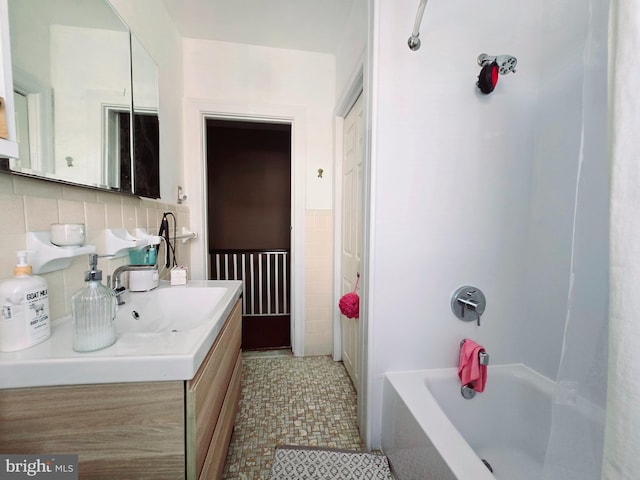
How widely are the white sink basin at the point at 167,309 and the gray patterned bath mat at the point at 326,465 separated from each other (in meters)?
0.74

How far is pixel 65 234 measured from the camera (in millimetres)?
694

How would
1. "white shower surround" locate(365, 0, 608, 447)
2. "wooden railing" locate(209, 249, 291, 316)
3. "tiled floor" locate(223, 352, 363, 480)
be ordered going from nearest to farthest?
1. "white shower surround" locate(365, 0, 608, 447)
2. "tiled floor" locate(223, 352, 363, 480)
3. "wooden railing" locate(209, 249, 291, 316)

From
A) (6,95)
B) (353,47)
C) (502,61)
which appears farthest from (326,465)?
(353,47)

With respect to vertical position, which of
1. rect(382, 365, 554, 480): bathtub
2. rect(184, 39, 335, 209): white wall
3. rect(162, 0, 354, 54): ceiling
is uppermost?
rect(162, 0, 354, 54): ceiling

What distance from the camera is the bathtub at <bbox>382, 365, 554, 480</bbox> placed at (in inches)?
35.7

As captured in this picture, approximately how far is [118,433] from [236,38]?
2307 millimetres

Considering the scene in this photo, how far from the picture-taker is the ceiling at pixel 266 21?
149 cm

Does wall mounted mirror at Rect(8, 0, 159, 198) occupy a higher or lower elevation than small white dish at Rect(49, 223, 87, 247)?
higher

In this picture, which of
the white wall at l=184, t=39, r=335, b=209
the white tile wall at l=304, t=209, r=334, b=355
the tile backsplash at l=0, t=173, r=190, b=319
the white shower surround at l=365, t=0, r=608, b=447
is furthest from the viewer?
the white tile wall at l=304, t=209, r=334, b=355

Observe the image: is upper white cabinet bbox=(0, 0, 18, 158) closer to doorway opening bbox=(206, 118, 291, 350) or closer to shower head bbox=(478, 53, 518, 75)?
shower head bbox=(478, 53, 518, 75)

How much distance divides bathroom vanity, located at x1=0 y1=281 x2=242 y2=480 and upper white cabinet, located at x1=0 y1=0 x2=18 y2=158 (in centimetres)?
46

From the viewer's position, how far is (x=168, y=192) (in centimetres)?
152

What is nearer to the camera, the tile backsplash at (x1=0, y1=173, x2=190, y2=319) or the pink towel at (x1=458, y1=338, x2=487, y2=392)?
the tile backsplash at (x1=0, y1=173, x2=190, y2=319)

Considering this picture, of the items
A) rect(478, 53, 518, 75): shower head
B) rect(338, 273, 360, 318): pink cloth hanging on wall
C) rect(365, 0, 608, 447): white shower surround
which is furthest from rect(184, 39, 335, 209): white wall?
rect(478, 53, 518, 75): shower head
